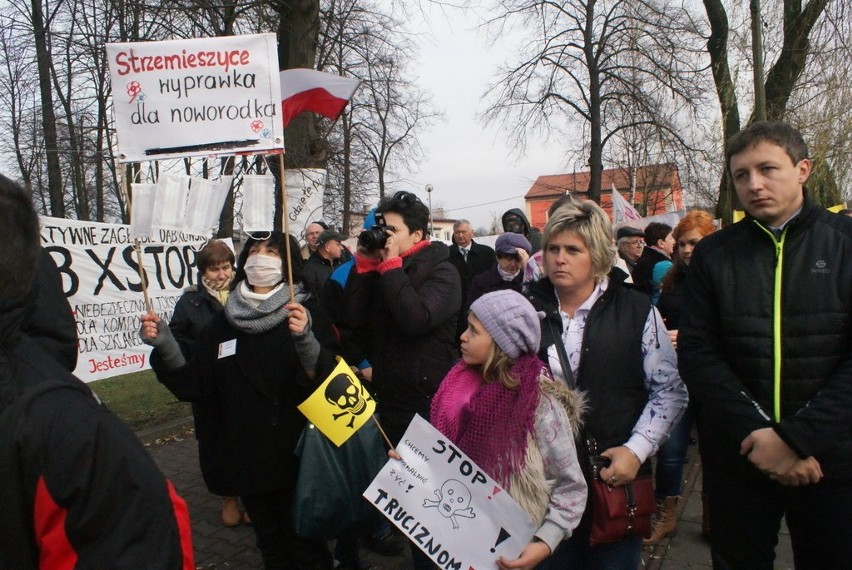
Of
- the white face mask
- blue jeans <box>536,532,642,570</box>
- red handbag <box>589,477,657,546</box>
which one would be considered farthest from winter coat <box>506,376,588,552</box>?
the white face mask

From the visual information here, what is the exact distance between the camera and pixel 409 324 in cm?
272

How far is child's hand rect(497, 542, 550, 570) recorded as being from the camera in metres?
1.88

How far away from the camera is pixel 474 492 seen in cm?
198

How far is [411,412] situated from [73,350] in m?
1.42

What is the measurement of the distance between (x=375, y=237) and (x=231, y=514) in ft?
8.63

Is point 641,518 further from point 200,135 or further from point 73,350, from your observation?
point 200,135

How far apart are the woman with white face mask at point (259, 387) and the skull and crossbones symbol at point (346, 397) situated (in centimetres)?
8

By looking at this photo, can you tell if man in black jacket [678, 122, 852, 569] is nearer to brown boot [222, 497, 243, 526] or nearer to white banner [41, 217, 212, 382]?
brown boot [222, 497, 243, 526]

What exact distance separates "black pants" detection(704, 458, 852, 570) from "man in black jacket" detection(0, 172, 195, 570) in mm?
1893

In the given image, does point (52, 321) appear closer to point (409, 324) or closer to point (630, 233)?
point (409, 324)

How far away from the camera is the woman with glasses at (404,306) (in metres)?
2.76

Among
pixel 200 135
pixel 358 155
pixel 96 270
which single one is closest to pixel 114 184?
pixel 358 155

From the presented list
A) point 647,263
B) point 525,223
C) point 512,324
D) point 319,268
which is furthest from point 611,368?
point 525,223

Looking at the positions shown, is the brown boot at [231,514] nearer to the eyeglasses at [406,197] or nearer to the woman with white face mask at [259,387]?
the woman with white face mask at [259,387]
